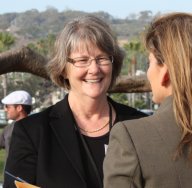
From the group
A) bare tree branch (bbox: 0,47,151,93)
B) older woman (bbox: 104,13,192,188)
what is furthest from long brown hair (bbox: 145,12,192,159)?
bare tree branch (bbox: 0,47,151,93)

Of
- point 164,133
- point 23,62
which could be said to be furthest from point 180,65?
point 23,62

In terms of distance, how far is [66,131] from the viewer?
3.29 metres

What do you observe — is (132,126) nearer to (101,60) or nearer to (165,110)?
(165,110)

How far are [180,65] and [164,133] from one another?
9.5 inches

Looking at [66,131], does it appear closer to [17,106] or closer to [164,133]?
[164,133]

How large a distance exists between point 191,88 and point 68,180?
1.29 m

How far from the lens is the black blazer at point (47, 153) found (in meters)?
3.07

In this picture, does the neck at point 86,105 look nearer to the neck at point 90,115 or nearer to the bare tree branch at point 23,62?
the neck at point 90,115

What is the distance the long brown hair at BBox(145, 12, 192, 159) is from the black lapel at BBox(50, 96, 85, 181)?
1.21m

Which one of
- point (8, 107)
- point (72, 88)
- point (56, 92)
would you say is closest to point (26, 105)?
point (8, 107)

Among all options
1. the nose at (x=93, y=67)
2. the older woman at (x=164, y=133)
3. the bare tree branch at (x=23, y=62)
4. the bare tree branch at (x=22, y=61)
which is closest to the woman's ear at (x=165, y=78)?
the older woman at (x=164, y=133)

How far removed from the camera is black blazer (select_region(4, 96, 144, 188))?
307cm

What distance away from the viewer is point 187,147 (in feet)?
6.50

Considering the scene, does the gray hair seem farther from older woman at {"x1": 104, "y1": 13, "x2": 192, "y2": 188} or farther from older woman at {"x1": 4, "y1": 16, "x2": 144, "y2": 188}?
older woman at {"x1": 104, "y1": 13, "x2": 192, "y2": 188}
